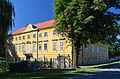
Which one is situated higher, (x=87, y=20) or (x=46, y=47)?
(x=87, y=20)

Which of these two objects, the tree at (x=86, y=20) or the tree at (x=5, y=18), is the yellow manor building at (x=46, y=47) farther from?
the tree at (x=5, y=18)

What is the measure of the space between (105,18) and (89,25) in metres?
2.49

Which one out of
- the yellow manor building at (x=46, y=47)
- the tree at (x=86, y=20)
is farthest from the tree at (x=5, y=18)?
the yellow manor building at (x=46, y=47)

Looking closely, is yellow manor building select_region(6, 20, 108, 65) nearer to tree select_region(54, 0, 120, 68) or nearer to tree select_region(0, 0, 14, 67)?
tree select_region(54, 0, 120, 68)

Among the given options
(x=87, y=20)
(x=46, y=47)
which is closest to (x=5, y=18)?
(x=87, y=20)

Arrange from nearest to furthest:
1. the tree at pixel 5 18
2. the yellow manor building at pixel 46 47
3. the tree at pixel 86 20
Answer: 1. the tree at pixel 5 18
2. the tree at pixel 86 20
3. the yellow manor building at pixel 46 47

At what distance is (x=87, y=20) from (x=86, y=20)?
22 centimetres

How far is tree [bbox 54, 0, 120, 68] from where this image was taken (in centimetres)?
3622

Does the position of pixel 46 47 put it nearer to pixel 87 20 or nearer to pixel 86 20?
pixel 86 20

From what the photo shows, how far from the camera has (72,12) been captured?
37531mm

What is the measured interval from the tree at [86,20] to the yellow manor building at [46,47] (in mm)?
9225

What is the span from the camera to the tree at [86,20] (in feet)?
119

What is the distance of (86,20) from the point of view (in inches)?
1400

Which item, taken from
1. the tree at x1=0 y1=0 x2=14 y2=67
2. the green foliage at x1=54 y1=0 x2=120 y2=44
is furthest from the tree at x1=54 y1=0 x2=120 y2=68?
the tree at x1=0 y1=0 x2=14 y2=67
